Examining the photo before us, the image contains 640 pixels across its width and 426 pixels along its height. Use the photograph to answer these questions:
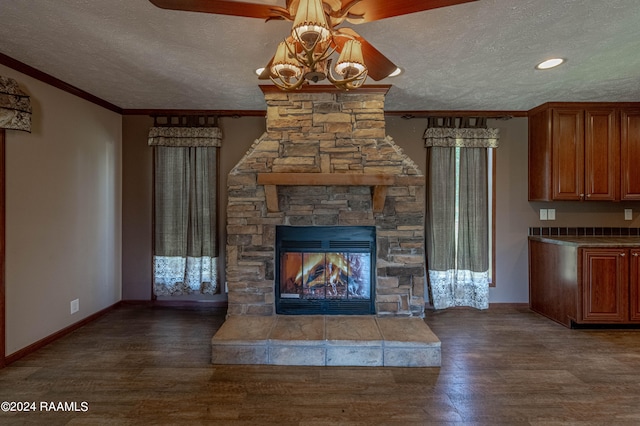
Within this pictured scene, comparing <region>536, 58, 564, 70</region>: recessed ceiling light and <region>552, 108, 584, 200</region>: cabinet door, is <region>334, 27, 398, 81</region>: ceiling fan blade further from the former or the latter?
<region>552, 108, 584, 200</region>: cabinet door

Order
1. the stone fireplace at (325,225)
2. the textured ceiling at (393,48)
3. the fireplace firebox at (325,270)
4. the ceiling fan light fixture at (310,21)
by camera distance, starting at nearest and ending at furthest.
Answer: the ceiling fan light fixture at (310,21), the textured ceiling at (393,48), the stone fireplace at (325,225), the fireplace firebox at (325,270)

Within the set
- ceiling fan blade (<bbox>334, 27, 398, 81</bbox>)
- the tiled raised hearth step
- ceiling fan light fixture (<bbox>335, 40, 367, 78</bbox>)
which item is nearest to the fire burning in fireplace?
the tiled raised hearth step

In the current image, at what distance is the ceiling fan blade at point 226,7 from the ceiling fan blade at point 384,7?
0.30 metres

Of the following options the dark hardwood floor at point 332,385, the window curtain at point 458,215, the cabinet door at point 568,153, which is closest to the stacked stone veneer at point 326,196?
the dark hardwood floor at point 332,385

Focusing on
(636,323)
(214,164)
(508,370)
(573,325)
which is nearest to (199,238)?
(214,164)

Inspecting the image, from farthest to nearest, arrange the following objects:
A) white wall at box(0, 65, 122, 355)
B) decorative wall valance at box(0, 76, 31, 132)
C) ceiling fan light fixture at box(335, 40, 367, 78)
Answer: white wall at box(0, 65, 122, 355) → decorative wall valance at box(0, 76, 31, 132) → ceiling fan light fixture at box(335, 40, 367, 78)

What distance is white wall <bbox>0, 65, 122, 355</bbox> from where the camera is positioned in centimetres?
264

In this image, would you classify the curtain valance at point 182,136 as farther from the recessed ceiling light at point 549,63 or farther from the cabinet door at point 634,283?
the cabinet door at point 634,283

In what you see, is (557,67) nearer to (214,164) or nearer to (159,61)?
(159,61)

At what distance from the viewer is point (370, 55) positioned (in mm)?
1771

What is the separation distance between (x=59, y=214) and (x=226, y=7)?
278 centimetres

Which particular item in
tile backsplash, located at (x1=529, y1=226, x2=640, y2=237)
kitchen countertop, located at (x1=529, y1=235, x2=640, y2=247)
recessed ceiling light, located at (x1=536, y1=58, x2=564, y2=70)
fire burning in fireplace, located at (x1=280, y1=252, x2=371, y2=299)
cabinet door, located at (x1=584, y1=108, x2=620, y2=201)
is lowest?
fire burning in fireplace, located at (x1=280, y1=252, x2=371, y2=299)

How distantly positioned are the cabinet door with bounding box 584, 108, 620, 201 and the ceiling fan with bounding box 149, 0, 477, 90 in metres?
3.08

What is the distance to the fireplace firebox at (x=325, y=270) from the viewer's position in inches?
126
